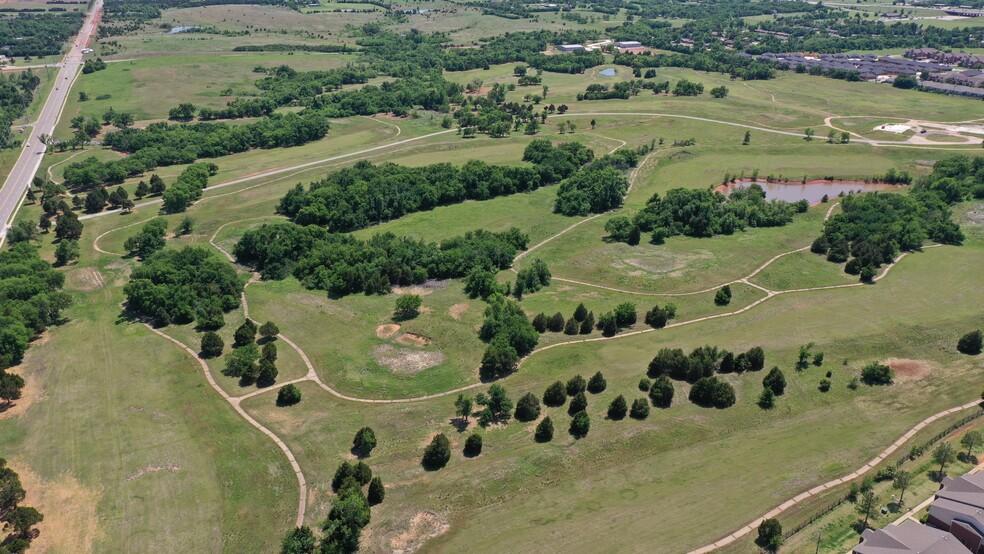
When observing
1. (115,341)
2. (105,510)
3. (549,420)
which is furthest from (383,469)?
(115,341)

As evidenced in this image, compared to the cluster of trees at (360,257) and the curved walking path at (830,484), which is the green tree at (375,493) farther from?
the cluster of trees at (360,257)

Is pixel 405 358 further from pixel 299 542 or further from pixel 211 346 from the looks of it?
pixel 299 542

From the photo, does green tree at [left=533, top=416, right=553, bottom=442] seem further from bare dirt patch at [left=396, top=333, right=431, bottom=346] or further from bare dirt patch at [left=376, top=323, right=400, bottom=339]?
bare dirt patch at [left=376, top=323, right=400, bottom=339]

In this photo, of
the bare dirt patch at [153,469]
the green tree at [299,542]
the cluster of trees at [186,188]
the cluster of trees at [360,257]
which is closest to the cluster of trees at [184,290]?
the cluster of trees at [360,257]

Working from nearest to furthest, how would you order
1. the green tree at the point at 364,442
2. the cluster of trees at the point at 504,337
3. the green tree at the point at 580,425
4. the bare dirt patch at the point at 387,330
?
the green tree at the point at 364,442 → the green tree at the point at 580,425 → the cluster of trees at the point at 504,337 → the bare dirt patch at the point at 387,330

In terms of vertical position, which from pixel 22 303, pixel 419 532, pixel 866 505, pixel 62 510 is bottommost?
pixel 62 510

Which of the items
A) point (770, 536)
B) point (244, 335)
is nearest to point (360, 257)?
point (244, 335)

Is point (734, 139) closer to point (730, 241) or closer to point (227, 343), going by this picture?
point (730, 241)
